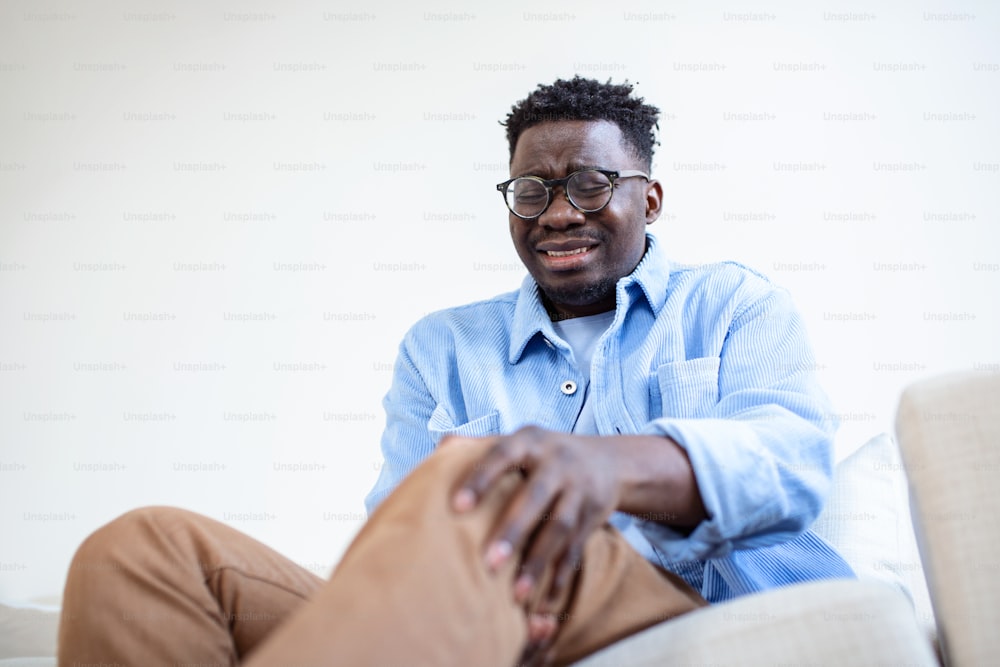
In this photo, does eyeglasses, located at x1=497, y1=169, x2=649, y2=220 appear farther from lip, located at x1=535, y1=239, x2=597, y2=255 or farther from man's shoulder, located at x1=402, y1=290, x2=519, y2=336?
man's shoulder, located at x1=402, y1=290, x2=519, y2=336

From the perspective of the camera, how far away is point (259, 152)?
2.85 m

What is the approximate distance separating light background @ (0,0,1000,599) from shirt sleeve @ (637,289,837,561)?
1.23 m

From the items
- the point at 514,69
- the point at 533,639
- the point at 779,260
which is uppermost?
A: the point at 514,69

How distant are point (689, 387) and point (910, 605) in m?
0.46

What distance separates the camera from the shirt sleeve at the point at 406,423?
5.52ft

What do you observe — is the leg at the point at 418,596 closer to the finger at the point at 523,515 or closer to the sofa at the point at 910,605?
the finger at the point at 523,515

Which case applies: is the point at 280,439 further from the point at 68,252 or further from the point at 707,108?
the point at 707,108

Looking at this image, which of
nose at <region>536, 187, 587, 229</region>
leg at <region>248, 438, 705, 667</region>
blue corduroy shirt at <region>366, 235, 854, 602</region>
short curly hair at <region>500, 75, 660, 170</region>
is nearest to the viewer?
leg at <region>248, 438, 705, 667</region>

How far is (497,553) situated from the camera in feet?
2.60

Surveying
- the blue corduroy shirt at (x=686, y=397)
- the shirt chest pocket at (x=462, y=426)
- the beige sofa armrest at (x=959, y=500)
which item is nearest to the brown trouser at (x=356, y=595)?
the blue corduroy shirt at (x=686, y=397)

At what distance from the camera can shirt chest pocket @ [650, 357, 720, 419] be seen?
141 centimetres

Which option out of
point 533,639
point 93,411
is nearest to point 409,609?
point 533,639

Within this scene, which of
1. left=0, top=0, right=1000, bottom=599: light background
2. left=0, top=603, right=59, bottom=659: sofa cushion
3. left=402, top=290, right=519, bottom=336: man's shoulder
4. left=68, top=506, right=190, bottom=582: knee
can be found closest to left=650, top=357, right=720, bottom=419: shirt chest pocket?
left=402, top=290, right=519, bottom=336: man's shoulder

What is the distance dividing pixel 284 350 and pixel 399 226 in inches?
20.4
